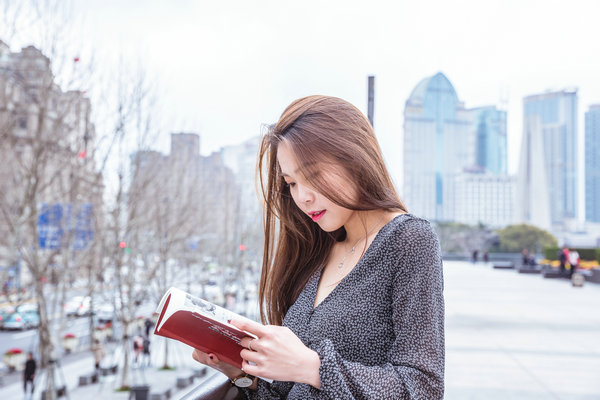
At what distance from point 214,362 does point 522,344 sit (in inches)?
205

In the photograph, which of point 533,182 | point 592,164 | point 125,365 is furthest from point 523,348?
point 592,164

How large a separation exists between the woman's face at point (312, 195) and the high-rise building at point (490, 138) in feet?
118

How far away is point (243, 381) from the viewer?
111 centimetres

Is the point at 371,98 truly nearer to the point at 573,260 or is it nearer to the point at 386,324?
the point at 386,324

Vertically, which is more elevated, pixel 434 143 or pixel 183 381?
pixel 434 143

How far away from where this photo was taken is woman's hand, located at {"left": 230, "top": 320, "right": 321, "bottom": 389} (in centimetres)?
77

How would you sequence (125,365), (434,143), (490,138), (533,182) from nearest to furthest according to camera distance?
1. (125,365)
2. (434,143)
3. (490,138)
4. (533,182)

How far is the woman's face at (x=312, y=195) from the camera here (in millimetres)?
991

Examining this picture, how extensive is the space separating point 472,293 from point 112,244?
23.6ft

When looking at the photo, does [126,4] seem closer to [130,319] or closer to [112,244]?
[112,244]

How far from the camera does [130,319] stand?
11281 mm

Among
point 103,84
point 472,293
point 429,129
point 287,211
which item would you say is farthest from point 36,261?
point 429,129

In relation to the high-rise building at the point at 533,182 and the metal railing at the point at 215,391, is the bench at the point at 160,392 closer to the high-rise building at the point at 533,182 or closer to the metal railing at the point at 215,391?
the metal railing at the point at 215,391

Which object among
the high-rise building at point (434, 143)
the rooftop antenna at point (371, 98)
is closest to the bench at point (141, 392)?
→ the rooftop antenna at point (371, 98)
